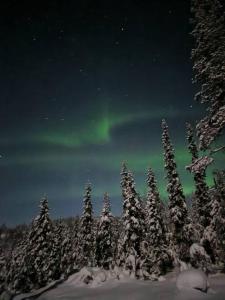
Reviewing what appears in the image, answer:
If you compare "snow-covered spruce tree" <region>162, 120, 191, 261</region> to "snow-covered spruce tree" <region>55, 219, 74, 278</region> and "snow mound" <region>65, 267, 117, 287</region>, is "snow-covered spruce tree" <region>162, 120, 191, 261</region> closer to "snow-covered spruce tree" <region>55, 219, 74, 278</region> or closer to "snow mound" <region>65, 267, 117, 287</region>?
"snow mound" <region>65, 267, 117, 287</region>

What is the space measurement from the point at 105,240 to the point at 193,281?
104 ft

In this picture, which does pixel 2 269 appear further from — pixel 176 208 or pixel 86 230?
pixel 176 208

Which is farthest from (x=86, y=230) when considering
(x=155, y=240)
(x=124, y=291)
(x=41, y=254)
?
(x=124, y=291)

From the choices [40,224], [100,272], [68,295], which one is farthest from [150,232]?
[68,295]

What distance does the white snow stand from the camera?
1331cm

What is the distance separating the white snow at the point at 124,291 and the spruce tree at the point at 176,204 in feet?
53.7

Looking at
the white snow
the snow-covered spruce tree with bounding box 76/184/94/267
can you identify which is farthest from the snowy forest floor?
the snow-covered spruce tree with bounding box 76/184/94/267

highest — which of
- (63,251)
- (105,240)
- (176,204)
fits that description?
(176,204)

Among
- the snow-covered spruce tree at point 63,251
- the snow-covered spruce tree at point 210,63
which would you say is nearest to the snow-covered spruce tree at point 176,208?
the snow-covered spruce tree at point 210,63

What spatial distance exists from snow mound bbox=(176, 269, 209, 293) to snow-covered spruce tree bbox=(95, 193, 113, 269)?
3101 centimetres

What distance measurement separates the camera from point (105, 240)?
43.9 m

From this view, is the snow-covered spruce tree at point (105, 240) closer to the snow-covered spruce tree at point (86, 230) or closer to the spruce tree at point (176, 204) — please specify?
the snow-covered spruce tree at point (86, 230)

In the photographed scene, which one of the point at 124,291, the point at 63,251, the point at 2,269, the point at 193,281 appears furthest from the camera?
the point at 2,269

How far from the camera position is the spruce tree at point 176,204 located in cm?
3531
